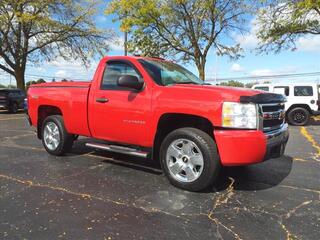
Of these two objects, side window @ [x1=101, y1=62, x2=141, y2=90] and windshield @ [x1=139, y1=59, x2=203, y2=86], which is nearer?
windshield @ [x1=139, y1=59, x2=203, y2=86]

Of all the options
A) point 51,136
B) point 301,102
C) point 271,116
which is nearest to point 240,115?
point 271,116

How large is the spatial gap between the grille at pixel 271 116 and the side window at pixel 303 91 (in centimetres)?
1117

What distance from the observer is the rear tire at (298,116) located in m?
15.8

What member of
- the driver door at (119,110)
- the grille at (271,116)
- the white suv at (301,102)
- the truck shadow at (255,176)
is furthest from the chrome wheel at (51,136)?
the white suv at (301,102)

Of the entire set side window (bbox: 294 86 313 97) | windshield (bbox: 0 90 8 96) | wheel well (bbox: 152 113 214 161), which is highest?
windshield (bbox: 0 90 8 96)

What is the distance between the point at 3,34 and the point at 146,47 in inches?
377

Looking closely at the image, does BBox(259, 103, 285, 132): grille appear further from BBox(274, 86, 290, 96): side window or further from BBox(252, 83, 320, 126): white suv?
BBox(274, 86, 290, 96): side window

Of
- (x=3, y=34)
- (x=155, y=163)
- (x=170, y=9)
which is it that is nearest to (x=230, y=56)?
(x=170, y=9)

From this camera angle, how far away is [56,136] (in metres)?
7.26

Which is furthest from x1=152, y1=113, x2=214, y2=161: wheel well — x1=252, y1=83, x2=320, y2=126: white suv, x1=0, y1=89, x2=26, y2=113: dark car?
x1=0, y1=89, x2=26, y2=113: dark car

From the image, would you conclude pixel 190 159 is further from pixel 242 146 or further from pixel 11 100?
pixel 11 100

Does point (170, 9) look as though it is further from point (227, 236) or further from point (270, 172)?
point (227, 236)

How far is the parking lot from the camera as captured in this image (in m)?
3.80

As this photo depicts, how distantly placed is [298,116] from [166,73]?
11.6 metres
